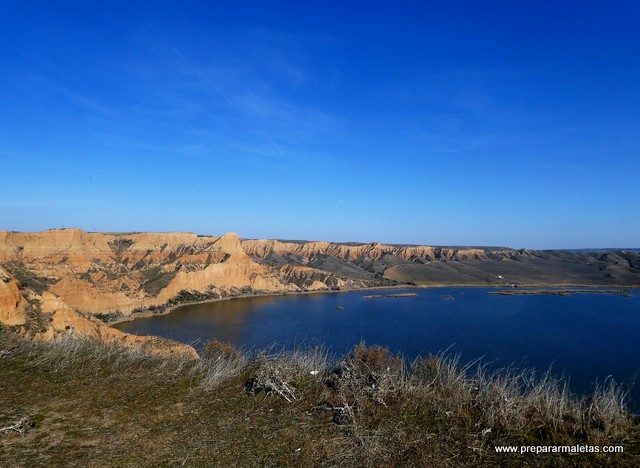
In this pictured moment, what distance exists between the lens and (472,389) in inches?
212

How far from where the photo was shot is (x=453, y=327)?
36.8 meters

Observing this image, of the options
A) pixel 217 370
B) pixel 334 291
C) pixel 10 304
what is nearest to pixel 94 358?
pixel 217 370

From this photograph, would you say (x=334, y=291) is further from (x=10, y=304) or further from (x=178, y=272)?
(x=10, y=304)

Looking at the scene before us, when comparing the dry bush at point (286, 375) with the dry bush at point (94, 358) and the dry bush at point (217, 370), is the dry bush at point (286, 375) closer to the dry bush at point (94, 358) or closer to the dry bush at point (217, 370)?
the dry bush at point (217, 370)

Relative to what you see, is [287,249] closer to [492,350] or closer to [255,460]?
[492,350]

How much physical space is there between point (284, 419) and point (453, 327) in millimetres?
35423

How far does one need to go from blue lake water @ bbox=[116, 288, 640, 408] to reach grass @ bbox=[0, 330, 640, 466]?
1236 cm

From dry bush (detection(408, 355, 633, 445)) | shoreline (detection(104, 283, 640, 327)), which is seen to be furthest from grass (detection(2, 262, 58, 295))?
dry bush (detection(408, 355, 633, 445))

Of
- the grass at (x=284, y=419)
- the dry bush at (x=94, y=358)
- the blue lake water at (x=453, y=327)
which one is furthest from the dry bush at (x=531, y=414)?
the blue lake water at (x=453, y=327)

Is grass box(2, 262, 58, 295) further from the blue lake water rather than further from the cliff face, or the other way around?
the blue lake water

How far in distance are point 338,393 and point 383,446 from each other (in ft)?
4.01

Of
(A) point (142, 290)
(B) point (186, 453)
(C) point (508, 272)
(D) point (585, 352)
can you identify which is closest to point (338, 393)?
(B) point (186, 453)

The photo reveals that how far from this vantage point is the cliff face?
64.7 ft

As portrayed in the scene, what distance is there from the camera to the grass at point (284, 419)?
3754 mm
